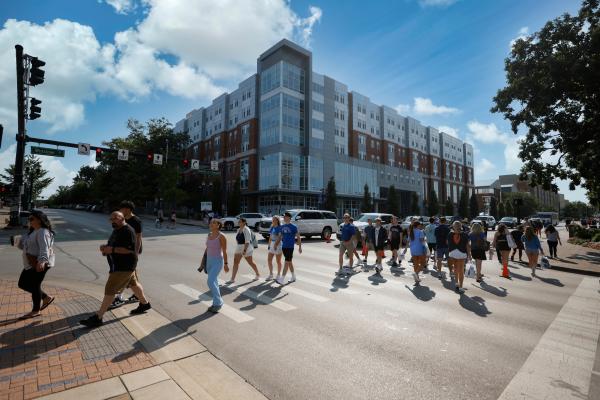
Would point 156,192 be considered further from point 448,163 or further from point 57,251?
point 448,163

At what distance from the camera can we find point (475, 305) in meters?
6.71

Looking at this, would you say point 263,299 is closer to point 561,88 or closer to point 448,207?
point 561,88

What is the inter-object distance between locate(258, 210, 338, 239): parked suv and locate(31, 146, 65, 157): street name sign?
15.5 metres

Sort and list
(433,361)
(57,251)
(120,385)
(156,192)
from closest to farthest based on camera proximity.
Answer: (120,385) < (433,361) < (57,251) < (156,192)

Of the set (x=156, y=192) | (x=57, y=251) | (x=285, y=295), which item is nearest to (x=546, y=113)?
(x=285, y=295)

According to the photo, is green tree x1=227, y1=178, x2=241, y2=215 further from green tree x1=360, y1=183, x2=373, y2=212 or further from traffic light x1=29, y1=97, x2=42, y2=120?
traffic light x1=29, y1=97, x2=42, y2=120

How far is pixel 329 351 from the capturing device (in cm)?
432

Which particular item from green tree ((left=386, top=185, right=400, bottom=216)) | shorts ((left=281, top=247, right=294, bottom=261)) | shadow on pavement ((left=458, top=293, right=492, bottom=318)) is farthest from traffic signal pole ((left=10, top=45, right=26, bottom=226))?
green tree ((left=386, top=185, right=400, bottom=216))

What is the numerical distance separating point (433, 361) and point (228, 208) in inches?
1922

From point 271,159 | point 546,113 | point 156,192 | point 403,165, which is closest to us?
point 546,113

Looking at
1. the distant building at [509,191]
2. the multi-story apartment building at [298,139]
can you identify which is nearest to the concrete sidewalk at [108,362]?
the multi-story apartment building at [298,139]

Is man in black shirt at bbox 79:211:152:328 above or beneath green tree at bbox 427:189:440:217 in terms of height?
beneath

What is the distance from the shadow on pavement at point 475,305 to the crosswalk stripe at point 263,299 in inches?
141

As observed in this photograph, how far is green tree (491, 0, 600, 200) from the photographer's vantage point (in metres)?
16.6
